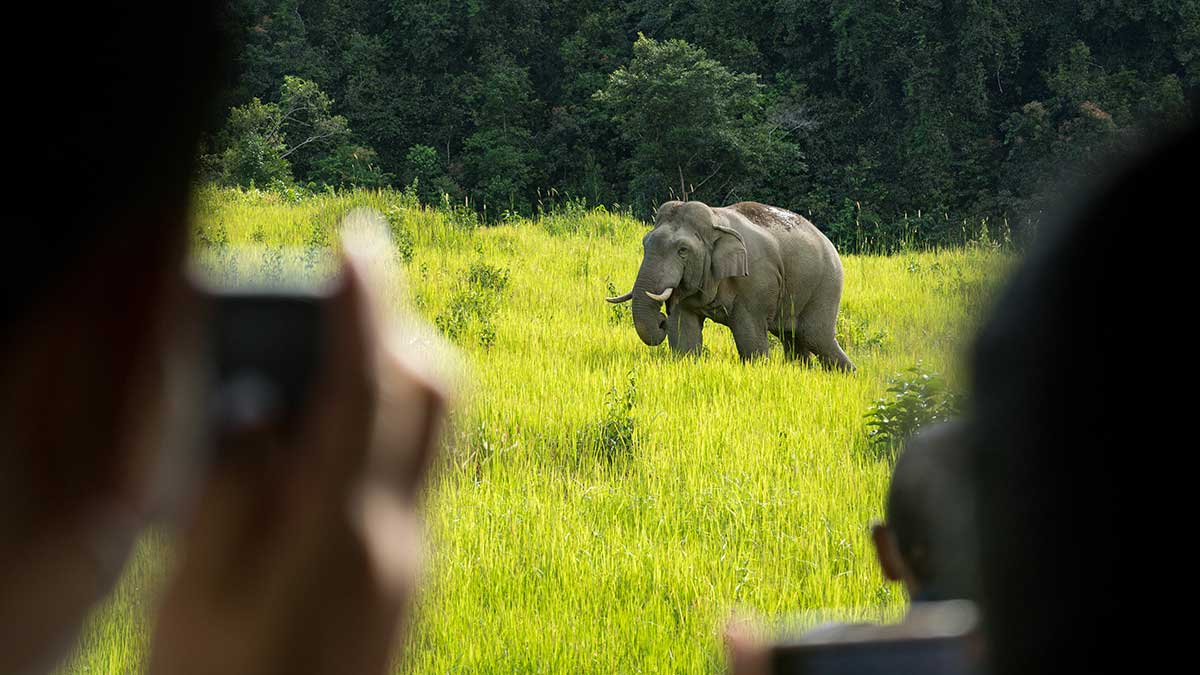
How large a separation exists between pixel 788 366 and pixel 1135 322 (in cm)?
689

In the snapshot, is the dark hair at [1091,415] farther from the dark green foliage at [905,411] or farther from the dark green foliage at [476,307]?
the dark green foliage at [476,307]

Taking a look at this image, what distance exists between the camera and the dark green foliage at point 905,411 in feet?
14.7

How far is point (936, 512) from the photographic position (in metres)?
0.50

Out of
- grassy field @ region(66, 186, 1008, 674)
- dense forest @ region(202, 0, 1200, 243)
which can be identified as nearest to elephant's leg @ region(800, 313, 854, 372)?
grassy field @ region(66, 186, 1008, 674)

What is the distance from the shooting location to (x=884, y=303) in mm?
9750

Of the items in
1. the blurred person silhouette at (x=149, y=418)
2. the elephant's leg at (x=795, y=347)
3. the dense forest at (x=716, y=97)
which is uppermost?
the blurred person silhouette at (x=149, y=418)

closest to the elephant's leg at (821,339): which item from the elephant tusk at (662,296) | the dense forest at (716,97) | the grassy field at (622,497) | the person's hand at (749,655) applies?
the grassy field at (622,497)

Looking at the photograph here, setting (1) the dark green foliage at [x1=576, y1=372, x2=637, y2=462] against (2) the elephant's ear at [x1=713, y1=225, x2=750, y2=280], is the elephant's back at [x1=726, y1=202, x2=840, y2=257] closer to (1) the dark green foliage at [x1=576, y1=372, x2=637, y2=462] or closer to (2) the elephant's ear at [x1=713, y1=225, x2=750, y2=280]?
(2) the elephant's ear at [x1=713, y1=225, x2=750, y2=280]

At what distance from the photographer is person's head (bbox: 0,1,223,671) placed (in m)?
0.35

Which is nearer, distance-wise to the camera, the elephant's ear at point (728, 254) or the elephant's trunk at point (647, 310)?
the elephant's trunk at point (647, 310)

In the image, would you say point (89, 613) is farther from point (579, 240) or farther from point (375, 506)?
point (579, 240)

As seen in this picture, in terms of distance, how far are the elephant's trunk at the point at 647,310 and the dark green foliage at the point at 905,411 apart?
7.52 feet

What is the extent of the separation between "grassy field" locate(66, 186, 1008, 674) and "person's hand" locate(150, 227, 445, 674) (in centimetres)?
7

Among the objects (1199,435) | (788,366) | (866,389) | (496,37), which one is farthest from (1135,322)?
(496,37)
